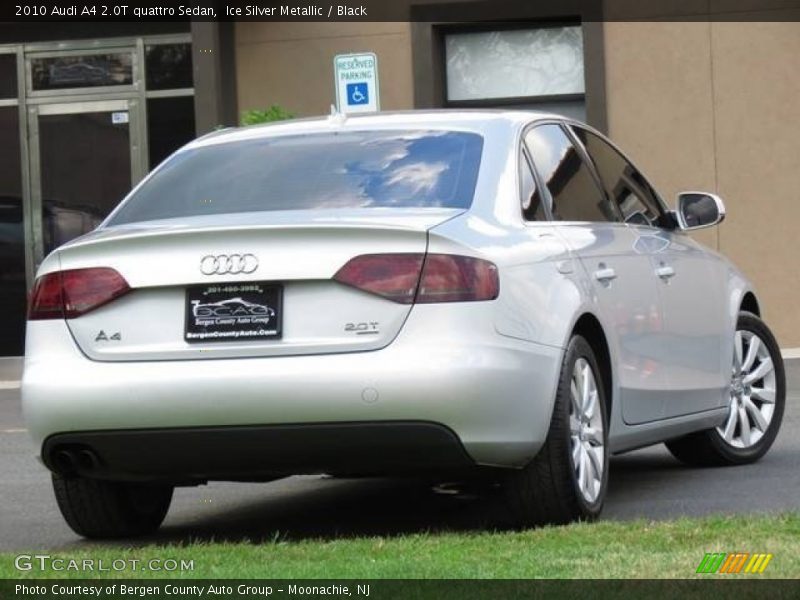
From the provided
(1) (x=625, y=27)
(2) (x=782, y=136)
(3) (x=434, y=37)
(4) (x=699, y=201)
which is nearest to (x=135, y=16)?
(3) (x=434, y=37)

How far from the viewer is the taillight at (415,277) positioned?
244 inches

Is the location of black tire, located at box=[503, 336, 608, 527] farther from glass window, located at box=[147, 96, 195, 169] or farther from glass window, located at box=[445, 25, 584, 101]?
glass window, located at box=[147, 96, 195, 169]

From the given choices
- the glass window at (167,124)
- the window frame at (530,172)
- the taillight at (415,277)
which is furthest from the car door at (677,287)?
the glass window at (167,124)

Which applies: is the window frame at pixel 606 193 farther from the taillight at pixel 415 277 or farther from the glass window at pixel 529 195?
the taillight at pixel 415 277

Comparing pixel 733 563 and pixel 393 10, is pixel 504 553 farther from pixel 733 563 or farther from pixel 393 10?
pixel 393 10

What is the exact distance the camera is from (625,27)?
1853 centimetres

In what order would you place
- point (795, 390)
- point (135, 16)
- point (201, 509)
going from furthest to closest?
point (135, 16), point (795, 390), point (201, 509)

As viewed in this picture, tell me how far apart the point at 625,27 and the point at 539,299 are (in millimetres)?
12433

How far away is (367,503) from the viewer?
26.3ft

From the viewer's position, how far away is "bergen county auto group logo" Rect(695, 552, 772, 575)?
17.6 ft

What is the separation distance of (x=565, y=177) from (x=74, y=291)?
2.07 metres

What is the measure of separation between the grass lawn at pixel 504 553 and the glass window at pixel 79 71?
13971 mm

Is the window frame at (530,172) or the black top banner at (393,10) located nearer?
the window frame at (530,172)

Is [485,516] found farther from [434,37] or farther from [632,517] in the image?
[434,37]
